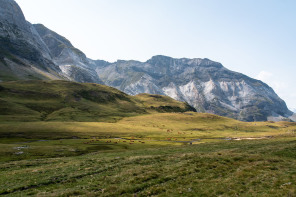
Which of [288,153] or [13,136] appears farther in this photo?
[13,136]

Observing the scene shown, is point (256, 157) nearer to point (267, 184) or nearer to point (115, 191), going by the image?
point (267, 184)

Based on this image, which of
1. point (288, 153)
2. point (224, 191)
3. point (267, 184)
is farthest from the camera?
point (288, 153)

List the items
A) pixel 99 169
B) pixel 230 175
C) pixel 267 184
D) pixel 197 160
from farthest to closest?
1. pixel 197 160
2. pixel 99 169
3. pixel 230 175
4. pixel 267 184

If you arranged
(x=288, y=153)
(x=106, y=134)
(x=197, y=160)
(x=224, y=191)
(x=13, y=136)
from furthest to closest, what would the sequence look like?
(x=106, y=134) < (x=13, y=136) < (x=288, y=153) < (x=197, y=160) < (x=224, y=191)

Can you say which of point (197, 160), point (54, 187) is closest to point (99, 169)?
point (54, 187)

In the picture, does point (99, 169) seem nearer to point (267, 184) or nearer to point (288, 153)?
point (267, 184)

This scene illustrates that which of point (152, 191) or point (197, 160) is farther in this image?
point (197, 160)

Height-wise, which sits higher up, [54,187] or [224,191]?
[224,191]

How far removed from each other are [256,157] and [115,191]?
27.7 m

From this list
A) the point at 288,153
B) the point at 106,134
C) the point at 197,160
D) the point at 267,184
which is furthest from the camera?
the point at 106,134

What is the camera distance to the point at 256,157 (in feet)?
118

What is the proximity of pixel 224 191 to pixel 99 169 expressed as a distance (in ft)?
→ 66.3

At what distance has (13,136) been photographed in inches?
3713

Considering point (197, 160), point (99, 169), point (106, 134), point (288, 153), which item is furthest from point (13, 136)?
point (288, 153)
